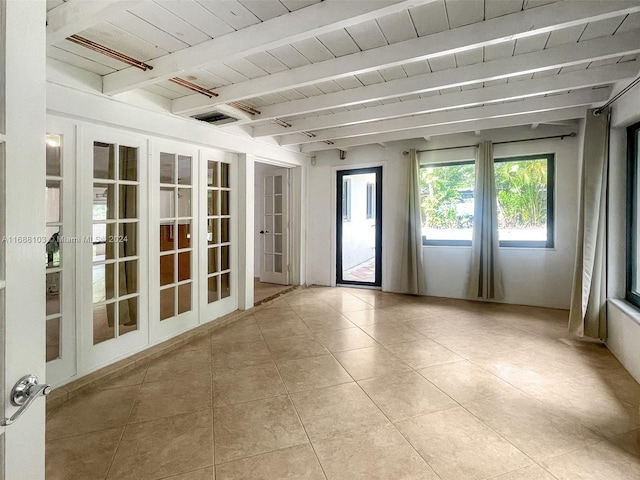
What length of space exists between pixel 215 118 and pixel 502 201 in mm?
4049

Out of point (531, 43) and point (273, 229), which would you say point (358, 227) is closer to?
point (273, 229)

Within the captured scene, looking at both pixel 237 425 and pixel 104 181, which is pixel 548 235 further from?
pixel 104 181

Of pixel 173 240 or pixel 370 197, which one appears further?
pixel 370 197

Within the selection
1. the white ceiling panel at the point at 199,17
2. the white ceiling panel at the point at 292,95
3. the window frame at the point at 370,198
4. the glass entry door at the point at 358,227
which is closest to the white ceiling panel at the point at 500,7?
the white ceiling panel at the point at 199,17

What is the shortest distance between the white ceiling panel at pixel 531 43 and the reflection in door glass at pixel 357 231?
4.25 m

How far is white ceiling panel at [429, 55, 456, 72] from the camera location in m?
2.41

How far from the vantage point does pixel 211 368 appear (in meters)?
2.83

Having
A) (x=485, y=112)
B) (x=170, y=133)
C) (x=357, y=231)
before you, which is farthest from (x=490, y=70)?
(x=357, y=231)

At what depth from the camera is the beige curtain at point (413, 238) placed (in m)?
5.13

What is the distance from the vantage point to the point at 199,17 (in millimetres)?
1872

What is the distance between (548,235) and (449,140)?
1.94 meters

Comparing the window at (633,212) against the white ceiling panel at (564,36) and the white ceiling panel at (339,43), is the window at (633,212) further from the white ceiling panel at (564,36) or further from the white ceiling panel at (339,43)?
the white ceiling panel at (339,43)

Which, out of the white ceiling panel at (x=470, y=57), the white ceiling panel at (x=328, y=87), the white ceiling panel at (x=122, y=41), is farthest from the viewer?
the white ceiling panel at (x=328, y=87)

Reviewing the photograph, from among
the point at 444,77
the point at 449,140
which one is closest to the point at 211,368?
the point at 444,77
